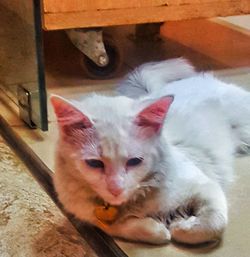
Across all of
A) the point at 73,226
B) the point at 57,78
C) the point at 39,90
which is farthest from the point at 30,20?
the point at 73,226

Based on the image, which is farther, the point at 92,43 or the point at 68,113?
the point at 92,43

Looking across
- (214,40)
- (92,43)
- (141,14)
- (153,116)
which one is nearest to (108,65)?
(92,43)

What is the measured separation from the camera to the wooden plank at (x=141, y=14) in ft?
6.34

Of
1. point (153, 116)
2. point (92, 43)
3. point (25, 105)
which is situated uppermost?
point (153, 116)

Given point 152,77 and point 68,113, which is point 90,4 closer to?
point 152,77

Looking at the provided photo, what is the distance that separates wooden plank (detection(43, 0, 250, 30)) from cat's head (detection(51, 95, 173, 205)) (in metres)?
0.82

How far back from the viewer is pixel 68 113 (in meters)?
1.13

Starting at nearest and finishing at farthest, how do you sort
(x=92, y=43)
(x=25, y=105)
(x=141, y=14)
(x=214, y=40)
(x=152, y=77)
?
(x=152, y=77), (x=25, y=105), (x=141, y=14), (x=92, y=43), (x=214, y=40)

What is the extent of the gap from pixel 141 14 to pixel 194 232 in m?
1.05

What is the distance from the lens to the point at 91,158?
3.68ft

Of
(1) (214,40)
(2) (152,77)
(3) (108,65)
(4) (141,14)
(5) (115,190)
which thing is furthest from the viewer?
(1) (214,40)

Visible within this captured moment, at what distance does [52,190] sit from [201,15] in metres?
0.98

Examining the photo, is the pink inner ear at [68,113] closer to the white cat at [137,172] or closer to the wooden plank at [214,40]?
the white cat at [137,172]

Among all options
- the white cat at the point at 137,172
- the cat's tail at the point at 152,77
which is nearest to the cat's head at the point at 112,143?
the white cat at the point at 137,172
